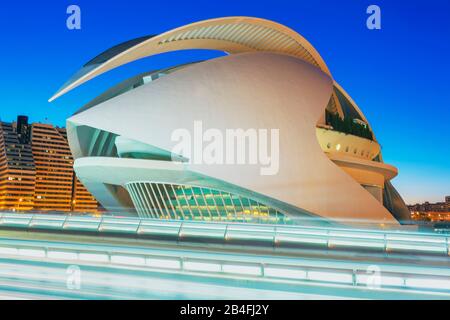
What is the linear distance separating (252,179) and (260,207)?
6.28ft

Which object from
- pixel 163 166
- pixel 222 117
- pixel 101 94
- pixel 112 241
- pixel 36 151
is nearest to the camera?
pixel 112 241

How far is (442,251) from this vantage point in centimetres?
1041

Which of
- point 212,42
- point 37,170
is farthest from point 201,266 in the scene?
point 37,170

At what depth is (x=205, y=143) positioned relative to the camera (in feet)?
71.1

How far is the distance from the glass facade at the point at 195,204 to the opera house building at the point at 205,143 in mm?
52

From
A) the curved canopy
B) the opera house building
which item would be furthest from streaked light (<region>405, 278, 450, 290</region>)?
the curved canopy

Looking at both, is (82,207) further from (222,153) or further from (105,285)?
(105,285)

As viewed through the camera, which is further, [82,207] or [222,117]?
[82,207]

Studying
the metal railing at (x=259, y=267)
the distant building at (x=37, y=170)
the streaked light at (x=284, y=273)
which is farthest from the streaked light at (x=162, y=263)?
the distant building at (x=37, y=170)

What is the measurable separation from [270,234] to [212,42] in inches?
826

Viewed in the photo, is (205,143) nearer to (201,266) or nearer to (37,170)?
(201,266)
